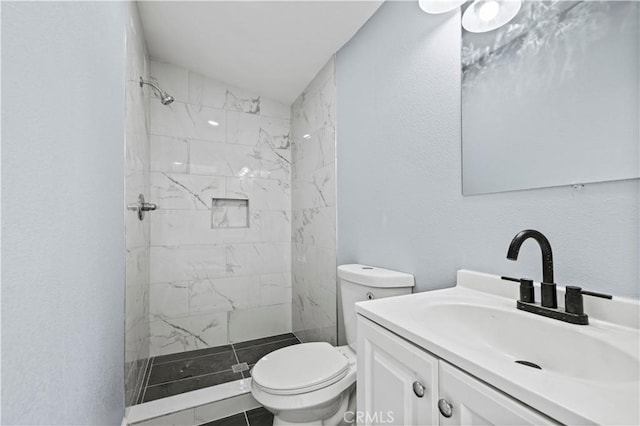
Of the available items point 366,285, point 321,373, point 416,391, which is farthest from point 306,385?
point 416,391

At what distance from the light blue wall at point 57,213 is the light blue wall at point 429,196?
1.17 m

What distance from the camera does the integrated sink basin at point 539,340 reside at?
560 mm

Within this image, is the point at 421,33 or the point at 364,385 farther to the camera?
the point at 421,33

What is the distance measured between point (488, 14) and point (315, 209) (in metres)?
1.50

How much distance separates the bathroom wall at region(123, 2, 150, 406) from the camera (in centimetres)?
133

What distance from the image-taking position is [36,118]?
Result: 0.50 metres

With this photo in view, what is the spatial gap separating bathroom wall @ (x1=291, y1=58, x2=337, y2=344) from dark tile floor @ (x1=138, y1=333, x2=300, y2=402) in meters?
0.40

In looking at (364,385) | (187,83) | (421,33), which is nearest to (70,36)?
(364,385)

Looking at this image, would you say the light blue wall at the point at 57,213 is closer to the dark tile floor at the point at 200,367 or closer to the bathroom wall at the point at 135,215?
the bathroom wall at the point at 135,215

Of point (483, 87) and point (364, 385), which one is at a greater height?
point (483, 87)

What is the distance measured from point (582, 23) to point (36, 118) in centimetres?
127

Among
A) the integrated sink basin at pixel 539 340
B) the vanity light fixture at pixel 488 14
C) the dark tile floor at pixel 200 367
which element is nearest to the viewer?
the integrated sink basin at pixel 539 340

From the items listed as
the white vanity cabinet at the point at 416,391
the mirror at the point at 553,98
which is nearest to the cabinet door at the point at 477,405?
the white vanity cabinet at the point at 416,391

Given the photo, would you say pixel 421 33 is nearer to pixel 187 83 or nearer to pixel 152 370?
pixel 187 83
